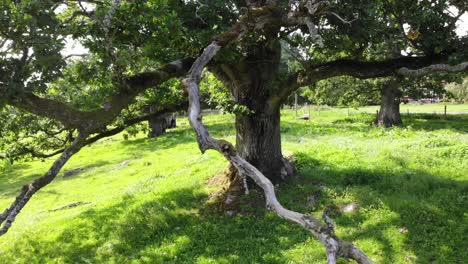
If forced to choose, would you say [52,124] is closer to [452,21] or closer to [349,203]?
[349,203]

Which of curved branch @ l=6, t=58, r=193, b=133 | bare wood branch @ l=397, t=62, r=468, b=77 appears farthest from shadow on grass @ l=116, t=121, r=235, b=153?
bare wood branch @ l=397, t=62, r=468, b=77

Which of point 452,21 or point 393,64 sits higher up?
point 452,21

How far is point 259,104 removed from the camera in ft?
51.4

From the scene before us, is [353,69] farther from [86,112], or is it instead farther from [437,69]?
[86,112]

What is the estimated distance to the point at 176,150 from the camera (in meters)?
31.1

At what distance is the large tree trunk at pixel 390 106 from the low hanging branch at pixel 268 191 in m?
29.5

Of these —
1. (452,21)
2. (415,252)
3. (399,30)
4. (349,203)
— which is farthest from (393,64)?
(415,252)

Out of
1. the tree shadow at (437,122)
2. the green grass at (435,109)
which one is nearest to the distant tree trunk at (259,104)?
the tree shadow at (437,122)

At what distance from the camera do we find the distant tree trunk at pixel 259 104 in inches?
607

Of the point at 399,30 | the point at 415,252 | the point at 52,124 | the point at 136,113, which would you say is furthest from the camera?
the point at 136,113

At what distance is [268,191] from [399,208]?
7884mm

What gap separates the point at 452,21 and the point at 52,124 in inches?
552

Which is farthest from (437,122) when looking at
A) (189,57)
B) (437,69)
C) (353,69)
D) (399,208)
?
(189,57)

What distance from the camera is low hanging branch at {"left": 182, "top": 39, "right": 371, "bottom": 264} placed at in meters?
5.84
